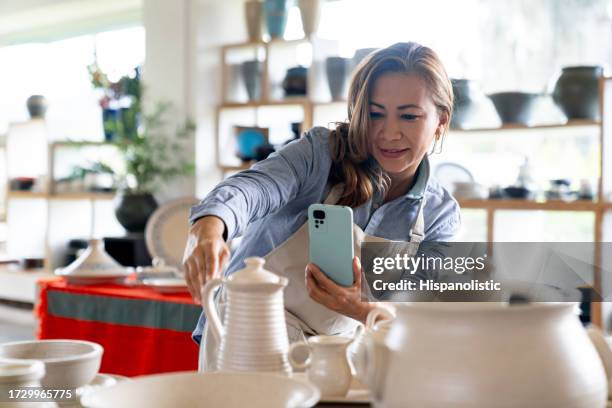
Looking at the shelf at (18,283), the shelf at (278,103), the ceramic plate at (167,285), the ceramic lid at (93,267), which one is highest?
the shelf at (278,103)

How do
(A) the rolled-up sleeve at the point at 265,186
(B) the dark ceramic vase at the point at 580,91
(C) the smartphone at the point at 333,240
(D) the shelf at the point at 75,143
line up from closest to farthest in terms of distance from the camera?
1. (A) the rolled-up sleeve at the point at 265,186
2. (C) the smartphone at the point at 333,240
3. (B) the dark ceramic vase at the point at 580,91
4. (D) the shelf at the point at 75,143

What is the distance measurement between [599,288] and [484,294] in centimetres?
197

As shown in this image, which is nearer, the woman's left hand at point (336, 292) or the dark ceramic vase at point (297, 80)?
the woman's left hand at point (336, 292)

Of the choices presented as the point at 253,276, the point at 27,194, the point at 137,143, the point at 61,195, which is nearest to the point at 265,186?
the point at 253,276

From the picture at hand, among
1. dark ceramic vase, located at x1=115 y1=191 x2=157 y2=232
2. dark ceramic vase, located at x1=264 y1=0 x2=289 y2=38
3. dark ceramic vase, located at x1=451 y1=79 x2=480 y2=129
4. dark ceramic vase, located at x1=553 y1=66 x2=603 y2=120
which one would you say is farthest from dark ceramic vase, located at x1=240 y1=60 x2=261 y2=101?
dark ceramic vase, located at x1=553 y1=66 x2=603 y2=120

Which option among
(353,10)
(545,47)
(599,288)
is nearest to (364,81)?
(599,288)

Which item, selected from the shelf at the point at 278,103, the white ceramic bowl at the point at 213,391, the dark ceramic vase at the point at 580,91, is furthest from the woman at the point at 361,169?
the shelf at the point at 278,103

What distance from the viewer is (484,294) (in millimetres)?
→ 2062

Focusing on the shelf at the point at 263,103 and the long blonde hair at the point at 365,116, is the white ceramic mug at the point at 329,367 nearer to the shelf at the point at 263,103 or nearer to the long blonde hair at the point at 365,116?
the long blonde hair at the point at 365,116

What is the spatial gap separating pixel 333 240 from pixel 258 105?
12.7 ft

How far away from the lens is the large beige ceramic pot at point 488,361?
81 centimetres

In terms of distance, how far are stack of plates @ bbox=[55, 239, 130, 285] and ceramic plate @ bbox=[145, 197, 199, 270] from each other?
0.74 m

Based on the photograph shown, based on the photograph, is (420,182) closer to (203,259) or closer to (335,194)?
(335,194)

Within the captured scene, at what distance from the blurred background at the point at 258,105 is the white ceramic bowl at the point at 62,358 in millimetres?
2505
